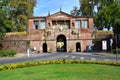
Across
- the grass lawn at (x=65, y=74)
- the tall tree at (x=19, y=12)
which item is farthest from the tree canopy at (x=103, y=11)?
the grass lawn at (x=65, y=74)

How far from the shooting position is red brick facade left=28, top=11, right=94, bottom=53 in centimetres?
8456

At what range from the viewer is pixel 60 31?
85.8 metres

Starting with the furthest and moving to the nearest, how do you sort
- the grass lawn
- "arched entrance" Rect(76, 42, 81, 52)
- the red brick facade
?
"arched entrance" Rect(76, 42, 81, 52) → the red brick facade → the grass lawn

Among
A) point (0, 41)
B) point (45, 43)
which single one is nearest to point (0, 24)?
point (0, 41)

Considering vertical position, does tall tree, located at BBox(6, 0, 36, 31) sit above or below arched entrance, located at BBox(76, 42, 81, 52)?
above

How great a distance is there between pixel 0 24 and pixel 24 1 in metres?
22.8

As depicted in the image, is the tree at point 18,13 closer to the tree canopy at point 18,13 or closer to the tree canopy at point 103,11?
the tree canopy at point 18,13

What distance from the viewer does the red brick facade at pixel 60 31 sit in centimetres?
8456

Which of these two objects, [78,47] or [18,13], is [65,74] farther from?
[18,13]

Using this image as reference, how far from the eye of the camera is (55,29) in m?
86.1

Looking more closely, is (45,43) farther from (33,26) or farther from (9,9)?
(9,9)

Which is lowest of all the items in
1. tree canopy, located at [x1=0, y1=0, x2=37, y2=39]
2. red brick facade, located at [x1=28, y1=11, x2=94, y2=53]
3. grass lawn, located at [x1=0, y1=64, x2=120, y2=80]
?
grass lawn, located at [x1=0, y1=64, x2=120, y2=80]

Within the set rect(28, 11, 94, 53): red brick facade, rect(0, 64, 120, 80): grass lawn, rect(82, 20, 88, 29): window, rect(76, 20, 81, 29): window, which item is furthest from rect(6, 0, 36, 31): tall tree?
rect(0, 64, 120, 80): grass lawn

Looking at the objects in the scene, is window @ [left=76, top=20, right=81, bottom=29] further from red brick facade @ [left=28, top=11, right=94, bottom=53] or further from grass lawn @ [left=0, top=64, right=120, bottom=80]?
grass lawn @ [left=0, top=64, right=120, bottom=80]
